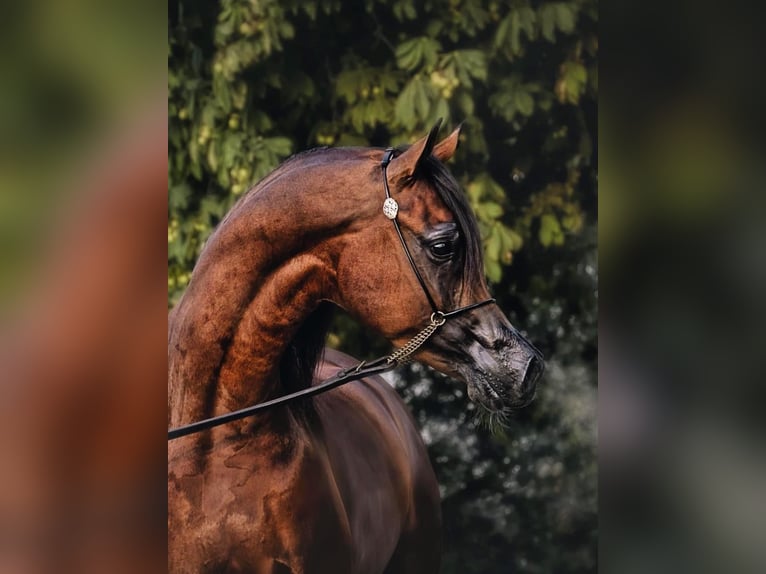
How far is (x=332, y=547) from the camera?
1.91 meters

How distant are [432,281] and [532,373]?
27 cm

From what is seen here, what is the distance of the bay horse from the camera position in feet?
5.81

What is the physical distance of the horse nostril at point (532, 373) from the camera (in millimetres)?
1812

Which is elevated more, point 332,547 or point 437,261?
point 437,261

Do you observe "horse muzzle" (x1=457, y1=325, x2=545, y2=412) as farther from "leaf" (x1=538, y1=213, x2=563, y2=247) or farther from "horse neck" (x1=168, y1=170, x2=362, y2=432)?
"leaf" (x1=538, y1=213, x2=563, y2=247)

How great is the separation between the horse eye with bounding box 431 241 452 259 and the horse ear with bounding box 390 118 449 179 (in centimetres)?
14
